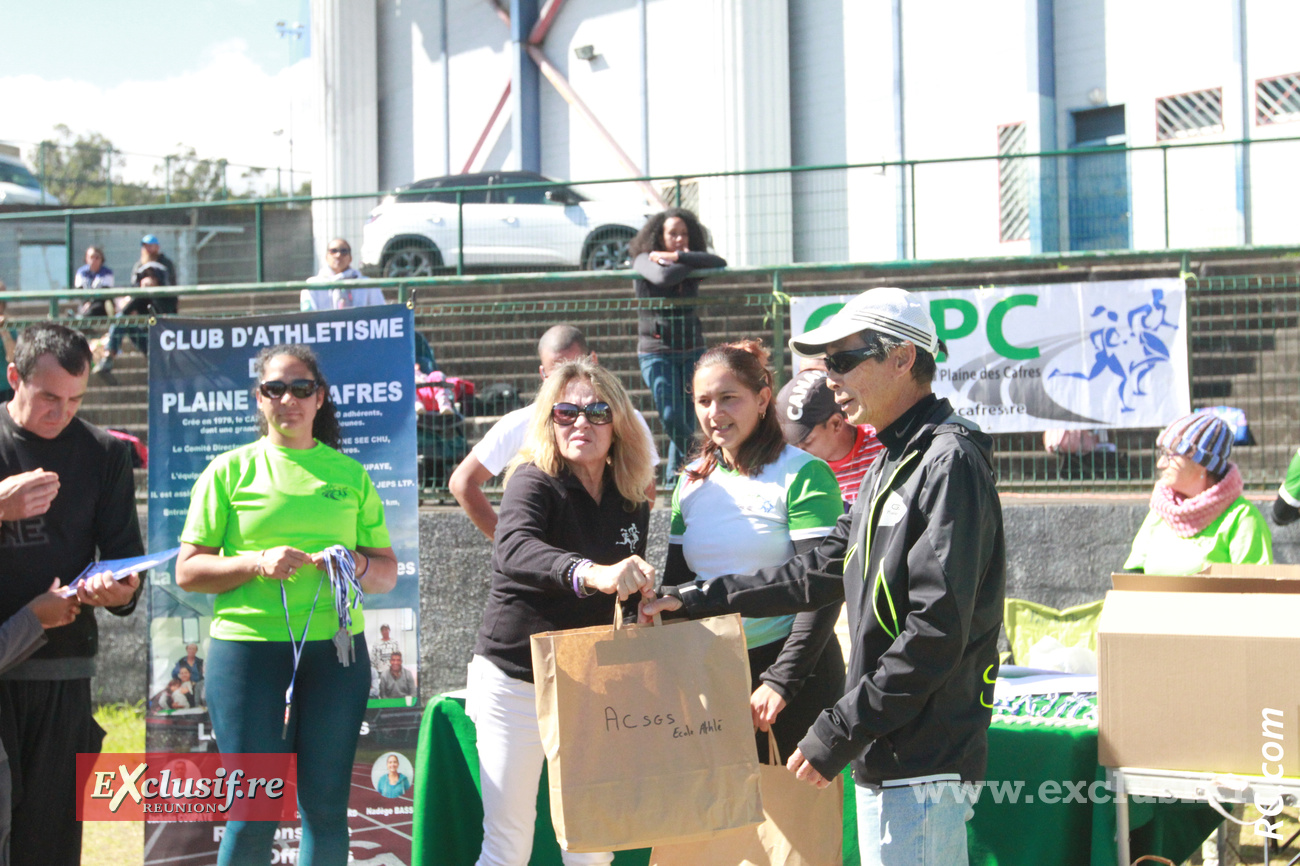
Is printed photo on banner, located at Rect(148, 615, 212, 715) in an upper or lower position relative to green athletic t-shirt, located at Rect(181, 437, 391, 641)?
lower

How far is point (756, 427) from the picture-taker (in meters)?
3.32

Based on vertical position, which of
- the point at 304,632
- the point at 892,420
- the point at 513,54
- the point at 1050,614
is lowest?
the point at 1050,614

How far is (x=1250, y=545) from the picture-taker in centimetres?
396

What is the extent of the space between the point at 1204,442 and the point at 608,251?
9112mm

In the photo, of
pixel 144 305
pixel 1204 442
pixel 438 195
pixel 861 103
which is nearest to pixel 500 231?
pixel 438 195

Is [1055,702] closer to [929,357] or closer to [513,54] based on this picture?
[929,357]

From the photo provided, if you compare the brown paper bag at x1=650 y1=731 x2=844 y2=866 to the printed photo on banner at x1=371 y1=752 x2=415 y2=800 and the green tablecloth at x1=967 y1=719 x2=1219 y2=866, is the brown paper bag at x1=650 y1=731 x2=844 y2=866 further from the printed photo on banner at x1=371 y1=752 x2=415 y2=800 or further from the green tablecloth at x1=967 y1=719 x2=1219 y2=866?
the printed photo on banner at x1=371 y1=752 x2=415 y2=800

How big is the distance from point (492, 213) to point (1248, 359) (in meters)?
7.82

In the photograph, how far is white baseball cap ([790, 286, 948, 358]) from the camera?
246 centimetres

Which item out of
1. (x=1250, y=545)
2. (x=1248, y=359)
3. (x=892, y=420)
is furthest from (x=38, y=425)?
(x=1248, y=359)

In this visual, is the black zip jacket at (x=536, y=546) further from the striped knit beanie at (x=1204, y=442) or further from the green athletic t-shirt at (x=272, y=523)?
the striped knit beanie at (x=1204, y=442)

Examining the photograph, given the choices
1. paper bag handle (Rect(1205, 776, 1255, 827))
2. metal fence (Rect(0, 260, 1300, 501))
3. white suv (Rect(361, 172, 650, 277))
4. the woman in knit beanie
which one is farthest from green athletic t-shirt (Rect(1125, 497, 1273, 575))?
white suv (Rect(361, 172, 650, 277))

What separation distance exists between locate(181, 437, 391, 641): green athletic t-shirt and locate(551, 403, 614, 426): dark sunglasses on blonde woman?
100 cm

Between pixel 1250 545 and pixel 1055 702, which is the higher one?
pixel 1250 545
